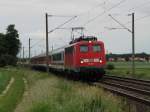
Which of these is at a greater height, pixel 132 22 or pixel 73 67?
pixel 132 22

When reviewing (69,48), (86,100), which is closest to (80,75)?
(69,48)

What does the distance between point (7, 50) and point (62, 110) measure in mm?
128356

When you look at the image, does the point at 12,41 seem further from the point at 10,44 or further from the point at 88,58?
the point at 88,58

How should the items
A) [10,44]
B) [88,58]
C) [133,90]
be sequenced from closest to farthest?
1. [133,90]
2. [88,58]
3. [10,44]

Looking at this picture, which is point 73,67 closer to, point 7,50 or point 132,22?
point 132,22

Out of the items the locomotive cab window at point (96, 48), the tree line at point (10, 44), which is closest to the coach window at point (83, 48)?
the locomotive cab window at point (96, 48)

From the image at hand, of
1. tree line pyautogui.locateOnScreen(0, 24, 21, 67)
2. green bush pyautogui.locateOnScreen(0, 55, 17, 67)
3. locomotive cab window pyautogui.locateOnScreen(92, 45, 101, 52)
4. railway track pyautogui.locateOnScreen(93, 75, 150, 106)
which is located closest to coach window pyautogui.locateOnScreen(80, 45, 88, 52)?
locomotive cab window pyautogui.locateOnScreen(92, 45, 101, 52)

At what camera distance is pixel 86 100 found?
17000 millimetres

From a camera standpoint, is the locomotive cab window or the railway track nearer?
the railway track

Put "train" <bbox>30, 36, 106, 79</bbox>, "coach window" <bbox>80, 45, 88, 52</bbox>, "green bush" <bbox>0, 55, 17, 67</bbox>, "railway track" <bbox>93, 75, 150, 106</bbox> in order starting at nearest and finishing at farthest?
"railway track" <bbox>93, 75, 150, 106</bbox> → "train" <bbox>30, 36, 106, 79</bbox> → "coach window" <bbox>80, 45, 88, 52</bbox> → "green bush" <bbox>0, 55, 17, 67</bbox>

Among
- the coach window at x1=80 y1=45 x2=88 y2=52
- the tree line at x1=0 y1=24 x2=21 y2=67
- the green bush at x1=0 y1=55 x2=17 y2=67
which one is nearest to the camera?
the coach window at x1=80 y1=45 x2=88 y2=52

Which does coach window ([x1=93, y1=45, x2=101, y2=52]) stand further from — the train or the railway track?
the railway track

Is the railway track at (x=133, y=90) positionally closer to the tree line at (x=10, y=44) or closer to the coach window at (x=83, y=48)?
the coach window at (x=83, y=48)

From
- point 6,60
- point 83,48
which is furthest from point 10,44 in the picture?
point 83,48
